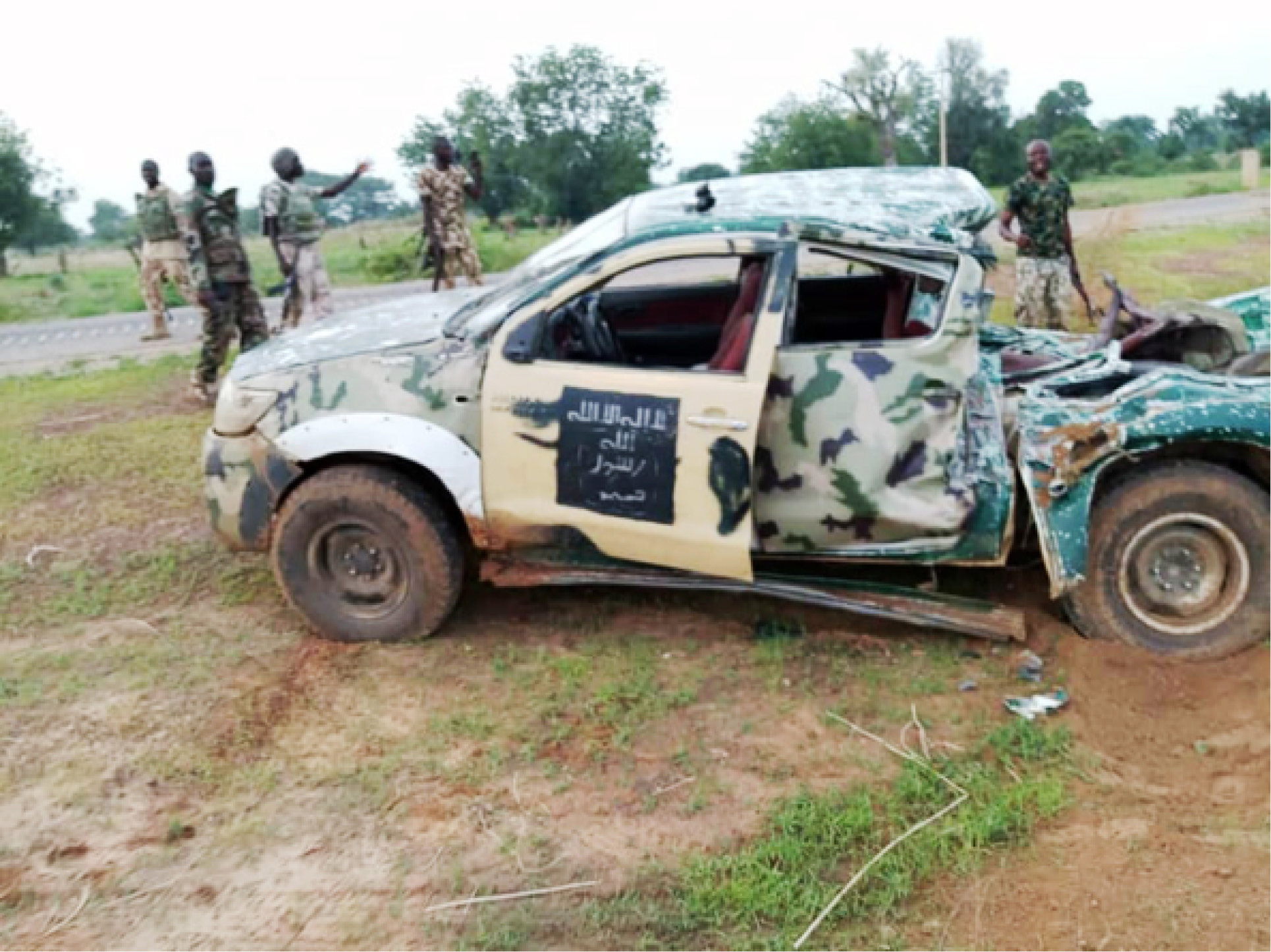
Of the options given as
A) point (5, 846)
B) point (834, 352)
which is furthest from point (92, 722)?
point (834, 352)

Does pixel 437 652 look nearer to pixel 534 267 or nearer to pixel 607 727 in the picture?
pixel 607 727

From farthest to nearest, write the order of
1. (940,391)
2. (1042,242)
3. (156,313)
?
(156,313) < (1042,242) < (940,391)

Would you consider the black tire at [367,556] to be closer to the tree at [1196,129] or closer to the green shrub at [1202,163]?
the green shrub at [1202,163]

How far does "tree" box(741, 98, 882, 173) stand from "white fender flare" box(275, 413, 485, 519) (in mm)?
33418

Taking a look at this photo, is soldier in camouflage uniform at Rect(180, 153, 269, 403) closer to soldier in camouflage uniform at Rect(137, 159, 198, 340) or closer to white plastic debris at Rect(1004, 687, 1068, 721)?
soldier in camouflage uniform at Rect(137, 159, 198, 340)

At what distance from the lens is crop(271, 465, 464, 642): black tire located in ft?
15.1

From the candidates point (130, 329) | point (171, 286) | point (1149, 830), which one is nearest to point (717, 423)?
point (1149, 830)

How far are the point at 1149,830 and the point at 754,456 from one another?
1766 millimetres

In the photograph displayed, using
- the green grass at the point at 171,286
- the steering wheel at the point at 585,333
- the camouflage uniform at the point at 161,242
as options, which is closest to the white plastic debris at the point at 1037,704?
the steering wheel at the point at 585,333

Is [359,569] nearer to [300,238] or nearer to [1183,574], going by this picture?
[1183,574]

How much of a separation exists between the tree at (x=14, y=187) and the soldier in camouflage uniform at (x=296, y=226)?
66.4 ft

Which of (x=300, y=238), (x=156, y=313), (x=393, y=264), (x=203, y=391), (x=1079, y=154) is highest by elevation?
(x=1079, y=154)

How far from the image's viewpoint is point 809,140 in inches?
1484

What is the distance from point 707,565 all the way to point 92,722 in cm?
236
